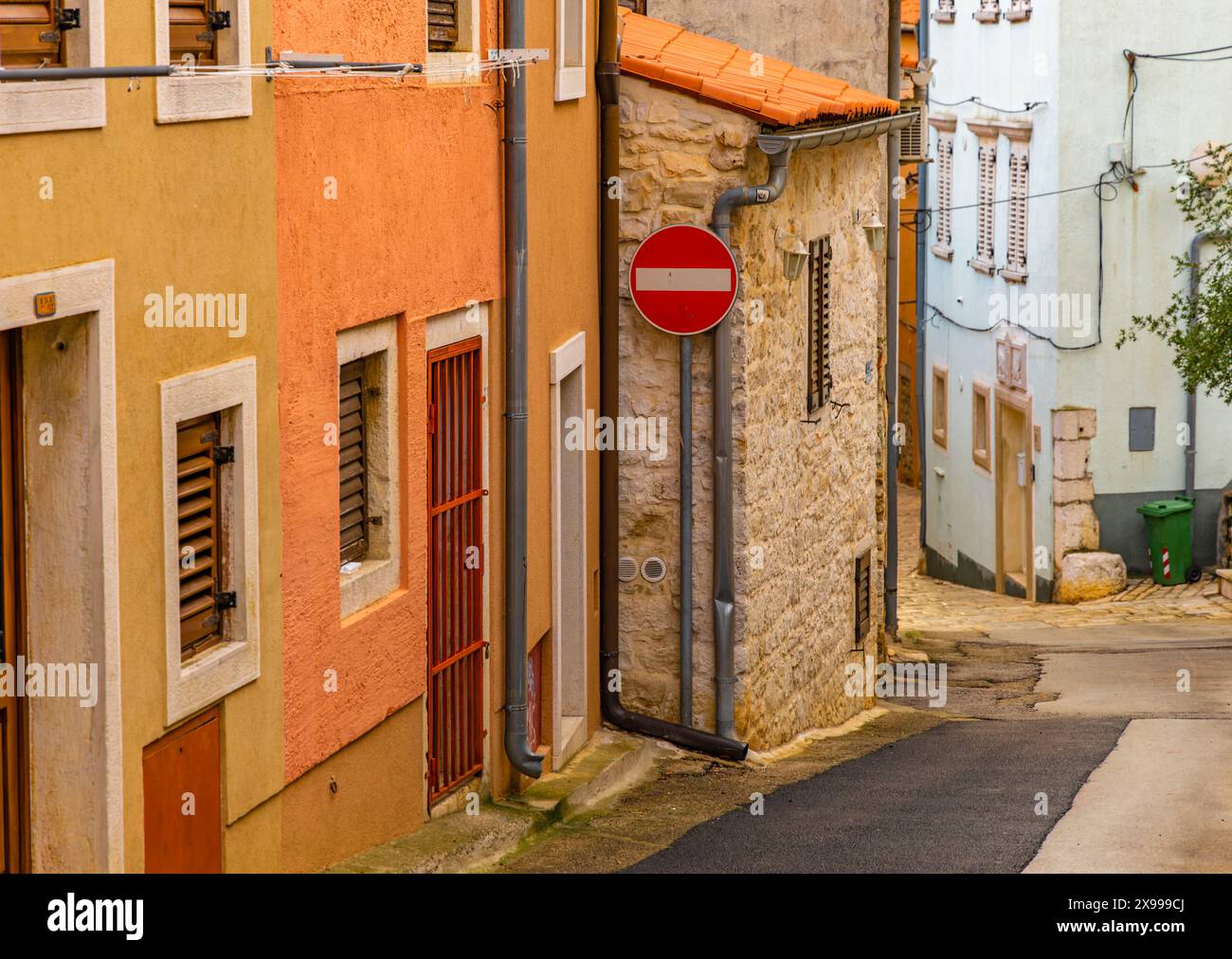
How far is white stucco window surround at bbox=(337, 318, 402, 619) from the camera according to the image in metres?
7.62

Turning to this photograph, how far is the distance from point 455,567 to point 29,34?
3814mm

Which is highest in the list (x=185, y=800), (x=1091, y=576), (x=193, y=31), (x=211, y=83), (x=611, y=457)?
(x=193, y=31)

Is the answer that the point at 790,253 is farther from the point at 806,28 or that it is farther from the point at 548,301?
the point at 806,28

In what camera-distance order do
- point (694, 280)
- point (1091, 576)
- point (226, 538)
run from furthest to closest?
point (1091, 576), point (694, 280), point (226, 538)

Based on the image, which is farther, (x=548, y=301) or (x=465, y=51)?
(x=548, y=301)

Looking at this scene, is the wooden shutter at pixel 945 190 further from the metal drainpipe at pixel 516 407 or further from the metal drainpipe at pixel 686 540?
the metal drainpipe at pixel 516 407

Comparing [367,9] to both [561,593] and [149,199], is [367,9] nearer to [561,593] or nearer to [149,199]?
[149,199]

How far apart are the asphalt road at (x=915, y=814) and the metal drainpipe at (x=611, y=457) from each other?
81cm

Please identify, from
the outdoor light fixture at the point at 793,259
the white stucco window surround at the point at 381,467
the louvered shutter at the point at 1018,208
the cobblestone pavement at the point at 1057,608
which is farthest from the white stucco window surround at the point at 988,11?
the white stucco window surround at the point at 381,467

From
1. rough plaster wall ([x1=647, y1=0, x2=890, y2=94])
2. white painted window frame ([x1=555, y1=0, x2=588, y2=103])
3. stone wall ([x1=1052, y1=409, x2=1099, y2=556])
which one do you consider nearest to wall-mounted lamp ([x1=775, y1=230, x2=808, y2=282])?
white painted window frame ([x1=555, y1=0, x2=588, y2=103])

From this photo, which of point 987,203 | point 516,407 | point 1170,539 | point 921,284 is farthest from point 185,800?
point 921,284

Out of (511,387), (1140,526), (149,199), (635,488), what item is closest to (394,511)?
(511,387)

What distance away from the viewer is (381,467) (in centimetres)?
776

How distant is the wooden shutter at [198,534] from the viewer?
20.0 ft
